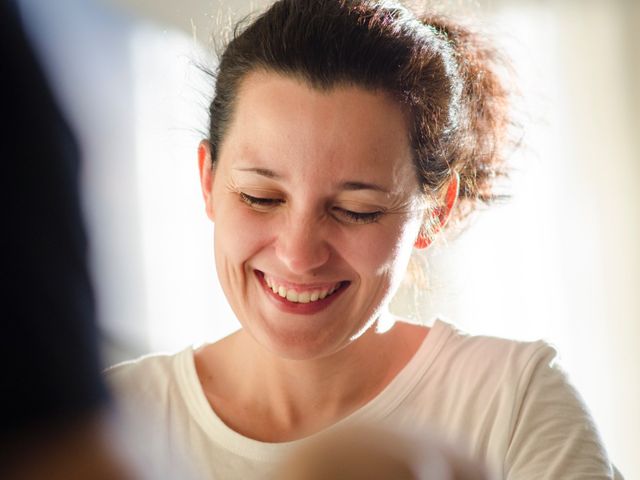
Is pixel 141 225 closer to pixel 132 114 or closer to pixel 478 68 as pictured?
pixel 132 114

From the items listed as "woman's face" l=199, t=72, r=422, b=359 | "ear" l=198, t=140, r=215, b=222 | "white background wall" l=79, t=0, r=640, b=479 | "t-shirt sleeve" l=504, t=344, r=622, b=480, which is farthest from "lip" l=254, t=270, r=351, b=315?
"white background wall" l=79, t=0, r=640, b=479

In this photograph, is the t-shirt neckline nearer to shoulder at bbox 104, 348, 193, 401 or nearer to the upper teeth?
shoulder at bbox 104, 348, 193, 401

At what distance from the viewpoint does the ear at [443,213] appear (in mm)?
1035

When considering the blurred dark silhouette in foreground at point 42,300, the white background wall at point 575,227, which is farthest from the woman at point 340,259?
the white background wall at point 575,227

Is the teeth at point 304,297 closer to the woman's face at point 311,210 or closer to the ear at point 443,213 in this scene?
the woman's face at point 311,210

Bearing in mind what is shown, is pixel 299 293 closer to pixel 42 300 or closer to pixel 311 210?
pixel 311 210

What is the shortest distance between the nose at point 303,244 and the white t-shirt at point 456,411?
0.20m

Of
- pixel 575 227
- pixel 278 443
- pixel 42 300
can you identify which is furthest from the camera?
pixel 575 227

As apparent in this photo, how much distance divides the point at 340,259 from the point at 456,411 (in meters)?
0.23

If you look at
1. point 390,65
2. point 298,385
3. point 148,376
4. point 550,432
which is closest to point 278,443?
point 298,385

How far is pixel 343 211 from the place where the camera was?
90 cm

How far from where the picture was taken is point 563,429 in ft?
3.04

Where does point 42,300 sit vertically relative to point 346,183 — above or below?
below

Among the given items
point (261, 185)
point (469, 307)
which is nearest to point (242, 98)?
point (261, 185)
